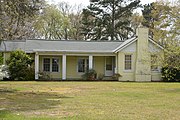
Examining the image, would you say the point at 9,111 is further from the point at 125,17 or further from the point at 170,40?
the point at 125,17

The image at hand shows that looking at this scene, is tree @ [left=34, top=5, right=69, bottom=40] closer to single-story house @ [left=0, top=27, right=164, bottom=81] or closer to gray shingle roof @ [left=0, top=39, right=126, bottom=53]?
gray shingle roof @ [left=0, top=39, right=126, bottom=53]

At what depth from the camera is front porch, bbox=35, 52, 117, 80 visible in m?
37.8

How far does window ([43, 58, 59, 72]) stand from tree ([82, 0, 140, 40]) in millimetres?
21840

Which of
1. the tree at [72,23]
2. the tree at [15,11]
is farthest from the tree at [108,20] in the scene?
the tree at [15,11]

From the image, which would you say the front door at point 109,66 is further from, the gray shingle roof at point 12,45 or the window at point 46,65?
the gray shingle roof at point 12,45

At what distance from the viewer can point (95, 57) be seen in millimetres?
38719

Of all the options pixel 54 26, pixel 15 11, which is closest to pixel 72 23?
pixel 54 26

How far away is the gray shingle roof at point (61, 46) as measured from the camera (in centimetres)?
3666

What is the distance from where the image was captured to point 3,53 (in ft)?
121

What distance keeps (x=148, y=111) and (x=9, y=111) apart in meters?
4.93

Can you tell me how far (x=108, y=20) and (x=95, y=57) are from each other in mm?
22382

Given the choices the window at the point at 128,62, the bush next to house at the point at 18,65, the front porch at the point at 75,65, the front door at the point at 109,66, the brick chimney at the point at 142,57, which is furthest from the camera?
the front door at the point at 109,66

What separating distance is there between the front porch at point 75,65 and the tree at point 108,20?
20.5 m

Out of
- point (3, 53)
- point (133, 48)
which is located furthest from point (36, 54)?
point (133, 48)
